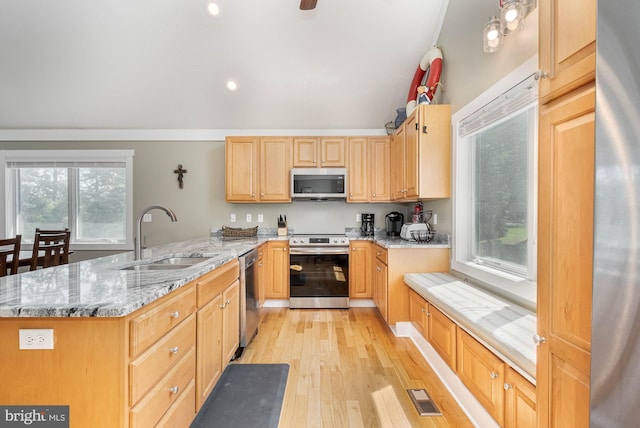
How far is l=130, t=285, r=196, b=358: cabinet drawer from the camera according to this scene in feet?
3.40

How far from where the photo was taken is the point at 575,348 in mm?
904

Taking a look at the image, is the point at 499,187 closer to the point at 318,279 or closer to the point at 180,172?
the point at 318,279

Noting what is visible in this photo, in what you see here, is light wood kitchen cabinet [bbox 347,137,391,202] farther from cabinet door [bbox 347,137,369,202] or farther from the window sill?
the window sill

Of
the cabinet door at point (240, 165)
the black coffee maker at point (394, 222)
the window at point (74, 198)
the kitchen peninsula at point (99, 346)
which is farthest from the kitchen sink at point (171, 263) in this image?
the window at point (74, 198)

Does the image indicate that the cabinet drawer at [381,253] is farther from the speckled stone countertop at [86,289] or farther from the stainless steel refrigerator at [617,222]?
the stainless steel refrigerator at [617,222]

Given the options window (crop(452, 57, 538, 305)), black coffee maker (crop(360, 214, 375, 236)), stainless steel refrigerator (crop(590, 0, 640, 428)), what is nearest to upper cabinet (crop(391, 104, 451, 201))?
window (crop(452, 57, 538, 305))

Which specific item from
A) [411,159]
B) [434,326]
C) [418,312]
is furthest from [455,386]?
[411,159]

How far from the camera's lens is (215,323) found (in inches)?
73.7

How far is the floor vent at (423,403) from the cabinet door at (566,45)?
1.73 meters

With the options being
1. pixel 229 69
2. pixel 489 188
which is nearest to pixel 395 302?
pixel 489 188

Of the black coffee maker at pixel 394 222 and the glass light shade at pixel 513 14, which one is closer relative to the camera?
Answer: the glass light shade at pixel 513 14

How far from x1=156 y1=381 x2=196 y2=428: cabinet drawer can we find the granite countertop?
1481 millimetres

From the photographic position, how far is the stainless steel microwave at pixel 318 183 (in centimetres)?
394

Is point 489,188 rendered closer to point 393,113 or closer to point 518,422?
point 518,422
